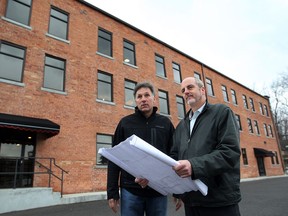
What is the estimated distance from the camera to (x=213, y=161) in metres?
1.75

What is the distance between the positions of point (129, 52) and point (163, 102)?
467 centimetres

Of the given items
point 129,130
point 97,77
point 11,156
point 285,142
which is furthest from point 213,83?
point 285,142

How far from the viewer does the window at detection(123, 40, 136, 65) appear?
1662cm

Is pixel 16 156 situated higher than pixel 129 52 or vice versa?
pixel 129 52

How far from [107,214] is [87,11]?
12.6 metres

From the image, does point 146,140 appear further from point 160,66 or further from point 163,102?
point 160,66

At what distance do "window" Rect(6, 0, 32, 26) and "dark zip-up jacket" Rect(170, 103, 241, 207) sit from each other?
12.7m

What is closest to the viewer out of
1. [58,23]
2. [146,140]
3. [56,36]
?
[146,140]

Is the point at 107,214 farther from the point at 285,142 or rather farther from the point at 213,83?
the point at 285,142

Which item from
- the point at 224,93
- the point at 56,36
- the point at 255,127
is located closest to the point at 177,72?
the point at 224,93

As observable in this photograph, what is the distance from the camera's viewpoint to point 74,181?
11258 mm

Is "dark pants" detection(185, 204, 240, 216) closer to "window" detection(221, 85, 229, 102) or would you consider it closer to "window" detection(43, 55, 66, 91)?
"window" detection(43, 55, 66, 91)

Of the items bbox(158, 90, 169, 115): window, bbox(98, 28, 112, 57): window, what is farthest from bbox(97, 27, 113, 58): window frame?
bbox(158, 90, 169, 115): window

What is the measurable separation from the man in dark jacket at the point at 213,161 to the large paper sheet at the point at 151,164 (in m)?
0.10
